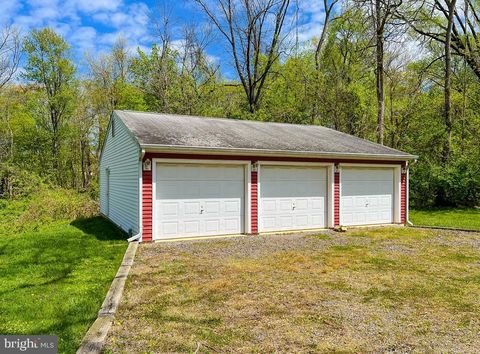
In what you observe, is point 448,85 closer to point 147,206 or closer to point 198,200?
point 198,200

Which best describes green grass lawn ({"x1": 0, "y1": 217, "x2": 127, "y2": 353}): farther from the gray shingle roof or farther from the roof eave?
the gray shingle roof

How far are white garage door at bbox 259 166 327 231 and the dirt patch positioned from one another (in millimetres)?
2040

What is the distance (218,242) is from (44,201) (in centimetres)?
853

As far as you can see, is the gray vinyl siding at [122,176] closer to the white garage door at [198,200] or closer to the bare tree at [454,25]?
the white garage door at [198,200]

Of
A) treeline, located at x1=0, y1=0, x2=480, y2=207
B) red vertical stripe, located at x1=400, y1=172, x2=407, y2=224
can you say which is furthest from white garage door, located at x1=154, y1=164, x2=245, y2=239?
treeline, located at x1=0, y1=0, x2=480, y2=207

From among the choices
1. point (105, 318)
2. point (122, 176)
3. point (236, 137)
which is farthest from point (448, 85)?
point (105, 318)

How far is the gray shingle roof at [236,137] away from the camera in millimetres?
8742

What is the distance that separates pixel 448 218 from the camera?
523 inches

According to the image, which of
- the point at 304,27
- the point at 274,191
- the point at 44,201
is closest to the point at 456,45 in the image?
the point at 304,27

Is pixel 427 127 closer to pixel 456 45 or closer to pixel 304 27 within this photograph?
pixel 456 45

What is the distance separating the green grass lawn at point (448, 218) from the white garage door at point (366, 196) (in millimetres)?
1580

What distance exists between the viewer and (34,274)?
18.5ft

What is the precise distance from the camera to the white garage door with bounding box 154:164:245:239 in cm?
855

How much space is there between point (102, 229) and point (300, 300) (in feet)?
24.8
